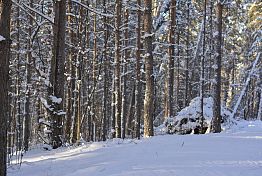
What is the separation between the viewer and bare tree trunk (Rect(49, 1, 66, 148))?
1045 centimetres

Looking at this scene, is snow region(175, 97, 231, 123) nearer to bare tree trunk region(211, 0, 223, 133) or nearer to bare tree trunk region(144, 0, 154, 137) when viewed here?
bare tree trunk region(211, 0, 223, 133)

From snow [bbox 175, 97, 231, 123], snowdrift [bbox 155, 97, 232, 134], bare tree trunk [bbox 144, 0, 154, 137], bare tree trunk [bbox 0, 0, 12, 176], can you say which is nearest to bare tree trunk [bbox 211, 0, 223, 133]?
snowdrift [bbox 155, 97, 232, 134]

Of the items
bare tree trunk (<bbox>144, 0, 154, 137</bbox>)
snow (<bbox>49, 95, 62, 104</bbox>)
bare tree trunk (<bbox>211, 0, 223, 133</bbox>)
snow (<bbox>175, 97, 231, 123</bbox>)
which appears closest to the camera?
snow (<bbox>49, 95, 62, 104</bbox>)

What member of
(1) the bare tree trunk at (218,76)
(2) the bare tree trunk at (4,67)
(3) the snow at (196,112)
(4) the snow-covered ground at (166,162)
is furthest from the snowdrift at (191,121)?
(2) the bare tree trunk at (4,67)

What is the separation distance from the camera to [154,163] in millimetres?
5684

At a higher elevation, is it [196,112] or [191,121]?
[196,112]

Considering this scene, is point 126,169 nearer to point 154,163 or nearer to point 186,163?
point 154,163

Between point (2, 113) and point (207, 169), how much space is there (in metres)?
3.31

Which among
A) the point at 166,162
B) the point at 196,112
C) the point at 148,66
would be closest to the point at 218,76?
the point at 196,112

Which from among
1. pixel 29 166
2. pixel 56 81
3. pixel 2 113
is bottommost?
pixel 29 166

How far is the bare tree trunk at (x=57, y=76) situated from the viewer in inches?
411

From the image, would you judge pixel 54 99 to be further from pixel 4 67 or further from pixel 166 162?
pixel 166 162

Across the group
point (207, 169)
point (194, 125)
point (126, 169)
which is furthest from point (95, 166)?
point (194, 125)

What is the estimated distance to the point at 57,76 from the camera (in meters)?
10.4
